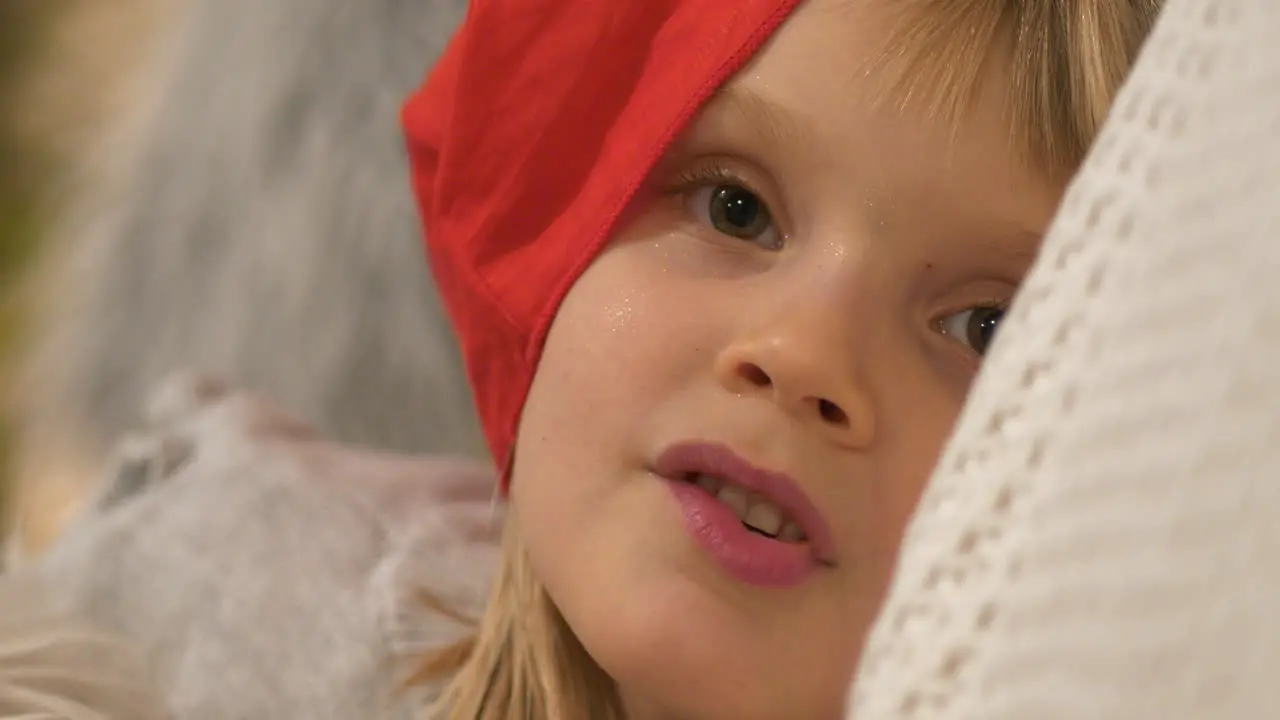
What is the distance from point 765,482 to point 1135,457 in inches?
8.1

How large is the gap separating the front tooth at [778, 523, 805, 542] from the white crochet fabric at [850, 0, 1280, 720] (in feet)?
0.57

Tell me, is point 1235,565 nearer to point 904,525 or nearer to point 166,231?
point 904,525

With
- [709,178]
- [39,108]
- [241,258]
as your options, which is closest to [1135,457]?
[709,178]

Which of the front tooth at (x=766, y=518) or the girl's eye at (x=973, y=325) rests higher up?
the girl's eye at (x=973, y=325)

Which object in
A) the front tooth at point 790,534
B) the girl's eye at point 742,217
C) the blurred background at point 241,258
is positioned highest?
the blurred background at point 241,258

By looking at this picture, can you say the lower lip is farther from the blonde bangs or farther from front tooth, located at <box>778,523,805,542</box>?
the blonde bangs

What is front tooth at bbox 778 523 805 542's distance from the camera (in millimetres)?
455

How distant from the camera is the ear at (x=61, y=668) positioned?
0.58 m

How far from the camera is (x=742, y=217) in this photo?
49 centimetres

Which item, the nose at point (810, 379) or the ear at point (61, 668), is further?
the ear at point (61, 668)

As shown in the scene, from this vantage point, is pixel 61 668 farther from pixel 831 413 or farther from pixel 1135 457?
pixel 1135 457

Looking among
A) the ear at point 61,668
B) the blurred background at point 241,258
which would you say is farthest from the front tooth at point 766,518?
the blurred background at point 241,258

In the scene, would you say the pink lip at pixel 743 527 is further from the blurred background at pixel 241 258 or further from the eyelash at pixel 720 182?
the blurred background at pixel 241 258

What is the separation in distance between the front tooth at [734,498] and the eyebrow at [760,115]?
0.13 meters
